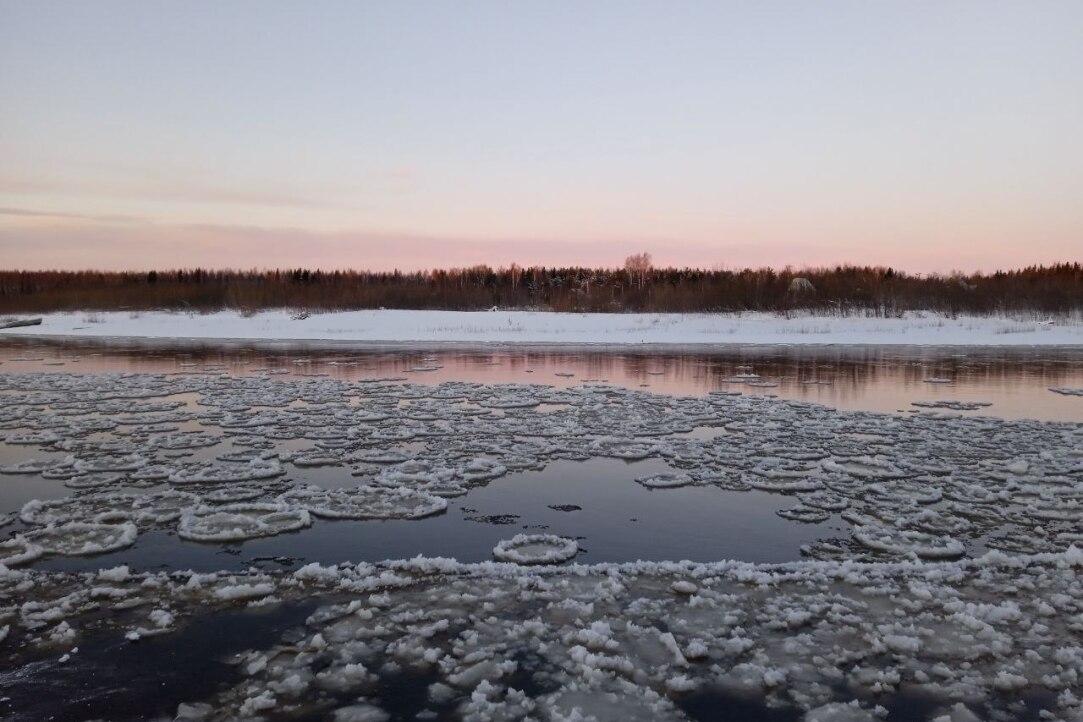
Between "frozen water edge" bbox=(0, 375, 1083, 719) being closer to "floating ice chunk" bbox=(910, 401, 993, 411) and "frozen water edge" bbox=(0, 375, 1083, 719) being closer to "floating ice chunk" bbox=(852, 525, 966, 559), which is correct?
"floating ice chunk" bbox=(852, 525, 966, 559)

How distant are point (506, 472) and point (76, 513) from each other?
372 centimetres

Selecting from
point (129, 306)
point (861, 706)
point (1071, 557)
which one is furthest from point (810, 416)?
point (129, 306)

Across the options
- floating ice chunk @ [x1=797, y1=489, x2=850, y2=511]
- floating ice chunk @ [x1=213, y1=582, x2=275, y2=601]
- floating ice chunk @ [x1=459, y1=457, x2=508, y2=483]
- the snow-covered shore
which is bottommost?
floating ice chunk @ [x1=213, y1=582, x2=275, y2=601]

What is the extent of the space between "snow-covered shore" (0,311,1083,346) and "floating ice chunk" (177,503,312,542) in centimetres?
2323

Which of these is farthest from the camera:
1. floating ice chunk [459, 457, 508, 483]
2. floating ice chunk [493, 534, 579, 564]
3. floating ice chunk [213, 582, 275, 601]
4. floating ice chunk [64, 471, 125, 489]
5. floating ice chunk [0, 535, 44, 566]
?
floating ice chunk [459, 457, 508, 483]

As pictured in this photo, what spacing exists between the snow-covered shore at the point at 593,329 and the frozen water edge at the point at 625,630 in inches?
953

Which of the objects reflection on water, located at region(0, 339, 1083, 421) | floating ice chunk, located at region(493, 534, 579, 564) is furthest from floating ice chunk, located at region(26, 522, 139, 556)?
reflection on water, located at region(0, 339, 1083, 421)

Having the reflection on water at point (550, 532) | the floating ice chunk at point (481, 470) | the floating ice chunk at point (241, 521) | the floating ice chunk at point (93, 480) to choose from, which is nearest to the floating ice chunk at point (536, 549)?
the reflection on water at point (550, 532)

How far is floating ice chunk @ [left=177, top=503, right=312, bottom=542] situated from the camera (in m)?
5.40

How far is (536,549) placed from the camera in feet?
16.8

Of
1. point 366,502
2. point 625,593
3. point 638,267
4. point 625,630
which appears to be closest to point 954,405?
point 625,593

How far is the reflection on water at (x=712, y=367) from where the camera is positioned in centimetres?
1334

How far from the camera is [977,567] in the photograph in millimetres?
4793

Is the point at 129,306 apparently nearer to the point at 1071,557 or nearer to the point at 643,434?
the point at 643,434
